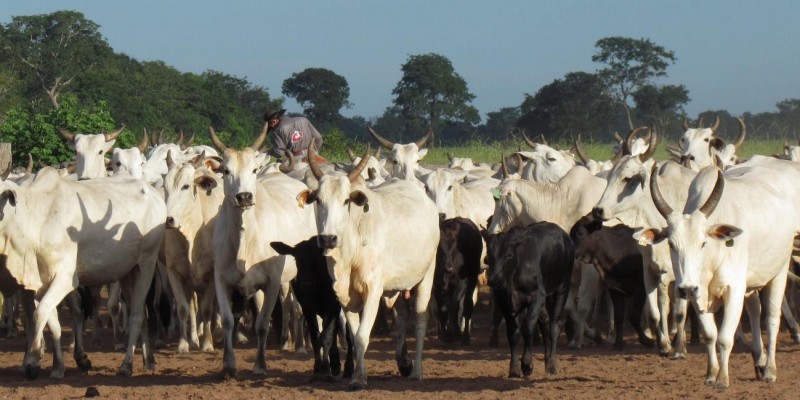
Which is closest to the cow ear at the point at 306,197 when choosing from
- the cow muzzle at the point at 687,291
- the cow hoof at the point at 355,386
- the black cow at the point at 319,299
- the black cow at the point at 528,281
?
the black cow at the point at 319,299

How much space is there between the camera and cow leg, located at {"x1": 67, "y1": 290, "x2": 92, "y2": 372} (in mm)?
11305

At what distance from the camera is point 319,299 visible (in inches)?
414

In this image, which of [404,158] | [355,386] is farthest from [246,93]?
[355,386]

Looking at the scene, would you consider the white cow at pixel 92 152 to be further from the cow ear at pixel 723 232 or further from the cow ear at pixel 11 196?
the cow ear at pixel 723 232

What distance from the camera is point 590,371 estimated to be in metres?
10.9

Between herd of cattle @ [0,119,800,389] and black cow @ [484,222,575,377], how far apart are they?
16 mm

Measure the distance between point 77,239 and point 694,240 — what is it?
495cm

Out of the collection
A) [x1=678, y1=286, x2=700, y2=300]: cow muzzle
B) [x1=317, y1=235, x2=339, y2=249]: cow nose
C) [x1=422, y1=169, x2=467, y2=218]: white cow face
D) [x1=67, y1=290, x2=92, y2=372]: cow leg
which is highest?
[x1=422, y1=169, x2=467, y2=218]: white cow face

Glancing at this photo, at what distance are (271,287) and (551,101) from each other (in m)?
46.2

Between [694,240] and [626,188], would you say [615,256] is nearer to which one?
[626,188]

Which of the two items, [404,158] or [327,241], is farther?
[404,158]

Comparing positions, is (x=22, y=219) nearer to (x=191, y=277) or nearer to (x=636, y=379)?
(x=191, y=277)

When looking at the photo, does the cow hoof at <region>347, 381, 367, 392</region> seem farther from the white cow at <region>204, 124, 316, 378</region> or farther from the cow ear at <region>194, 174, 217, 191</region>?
the cow ear at <region>194, 174, 217, 191</region>

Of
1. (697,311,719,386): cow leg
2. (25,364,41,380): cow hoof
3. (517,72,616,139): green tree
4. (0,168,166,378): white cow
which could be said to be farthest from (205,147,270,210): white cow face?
(517,72,616,139): green tree
